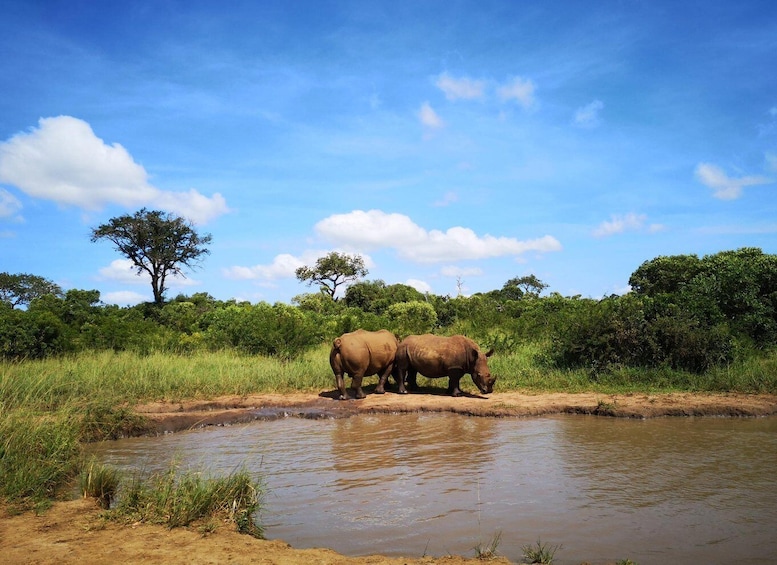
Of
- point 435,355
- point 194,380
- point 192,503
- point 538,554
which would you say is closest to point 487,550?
point 538,554

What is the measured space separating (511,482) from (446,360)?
20.7 feet

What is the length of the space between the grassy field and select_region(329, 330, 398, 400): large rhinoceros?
1.17 meters

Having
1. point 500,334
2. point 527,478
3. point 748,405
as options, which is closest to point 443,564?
point 527,478

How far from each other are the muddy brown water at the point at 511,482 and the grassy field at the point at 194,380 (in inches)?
33.3

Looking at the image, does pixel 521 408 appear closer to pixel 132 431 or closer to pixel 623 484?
pixel 623 484

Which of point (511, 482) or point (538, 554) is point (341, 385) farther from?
point (538, 554)

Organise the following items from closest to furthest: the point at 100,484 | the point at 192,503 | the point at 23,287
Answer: the point at 192,503, the point at 100,484, the point at 23,287

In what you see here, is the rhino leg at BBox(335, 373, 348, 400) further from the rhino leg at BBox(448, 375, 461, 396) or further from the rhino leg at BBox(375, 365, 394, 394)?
Result: the rhino leg at BBox(448, 375, 461, 396)

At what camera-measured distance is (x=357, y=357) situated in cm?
1256

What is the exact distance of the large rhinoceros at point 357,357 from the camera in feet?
41.2

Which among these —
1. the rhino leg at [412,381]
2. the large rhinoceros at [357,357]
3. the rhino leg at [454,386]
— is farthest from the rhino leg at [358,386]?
the rhino leg at [454,386]

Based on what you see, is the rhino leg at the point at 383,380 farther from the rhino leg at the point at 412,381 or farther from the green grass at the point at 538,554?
the green grass at the point at 538,554

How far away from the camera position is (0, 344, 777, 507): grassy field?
9570 mm

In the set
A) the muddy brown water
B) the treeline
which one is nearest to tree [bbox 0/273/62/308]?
the treeline
